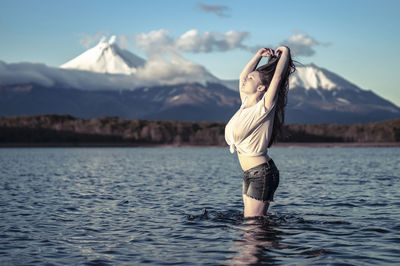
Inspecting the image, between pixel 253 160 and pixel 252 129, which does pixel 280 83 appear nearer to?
pixel 252 129

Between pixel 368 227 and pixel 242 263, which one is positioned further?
pixel 368 227

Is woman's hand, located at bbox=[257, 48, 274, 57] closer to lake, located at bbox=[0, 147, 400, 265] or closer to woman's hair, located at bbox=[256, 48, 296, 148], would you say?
Result: woman's hair, located at bbox=[256, 48, 296, 148]

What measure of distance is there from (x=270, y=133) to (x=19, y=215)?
918cm

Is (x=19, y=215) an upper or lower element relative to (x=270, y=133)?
lower

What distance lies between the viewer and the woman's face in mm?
9172

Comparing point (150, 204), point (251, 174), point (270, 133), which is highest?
point (270, 133)

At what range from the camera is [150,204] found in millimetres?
17297

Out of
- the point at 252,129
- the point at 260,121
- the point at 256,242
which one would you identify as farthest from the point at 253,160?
the point at 256,242

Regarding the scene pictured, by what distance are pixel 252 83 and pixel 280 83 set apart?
60 centimetres

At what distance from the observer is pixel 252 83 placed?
9211 millimetres

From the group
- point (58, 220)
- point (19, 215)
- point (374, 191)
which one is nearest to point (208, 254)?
point (58, 220)

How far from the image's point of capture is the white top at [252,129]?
8797 mm

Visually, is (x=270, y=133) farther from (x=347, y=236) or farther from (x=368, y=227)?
(x=368, y=227)

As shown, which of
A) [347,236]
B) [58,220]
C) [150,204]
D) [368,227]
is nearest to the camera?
[347,236]
